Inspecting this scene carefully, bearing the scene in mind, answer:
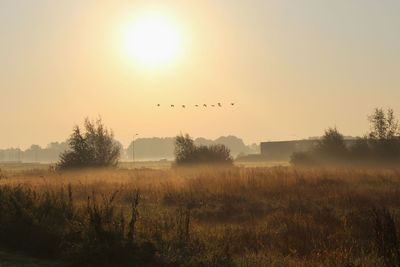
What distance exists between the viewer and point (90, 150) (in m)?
51.7

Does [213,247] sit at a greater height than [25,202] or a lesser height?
lesser

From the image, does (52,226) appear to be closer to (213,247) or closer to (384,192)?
(213,247)

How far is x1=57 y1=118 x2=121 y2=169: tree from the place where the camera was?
51188 millimetres

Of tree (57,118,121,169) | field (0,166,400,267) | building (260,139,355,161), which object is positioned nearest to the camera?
field (0,166,400,267)

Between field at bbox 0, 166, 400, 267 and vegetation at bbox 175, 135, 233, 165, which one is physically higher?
vegetation at bbox 175, 135, 233, 165

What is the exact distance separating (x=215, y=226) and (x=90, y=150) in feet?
123

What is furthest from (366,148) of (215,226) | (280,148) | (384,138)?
(280,148)

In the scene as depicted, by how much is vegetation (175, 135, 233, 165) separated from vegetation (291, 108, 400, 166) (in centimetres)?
1145

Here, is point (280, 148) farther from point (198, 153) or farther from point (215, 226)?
point (215, 226)

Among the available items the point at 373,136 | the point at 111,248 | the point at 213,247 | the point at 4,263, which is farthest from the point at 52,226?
the point at 373,136

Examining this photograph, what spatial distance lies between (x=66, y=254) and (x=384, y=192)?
16.0 meters

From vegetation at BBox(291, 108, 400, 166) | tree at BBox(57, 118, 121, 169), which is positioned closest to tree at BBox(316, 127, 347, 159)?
vegetation at BBox(291, 108, 400, 166)

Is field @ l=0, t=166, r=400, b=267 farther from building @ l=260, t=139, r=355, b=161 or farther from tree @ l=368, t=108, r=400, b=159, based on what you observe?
building @ l=260, t=139, r=355, b=161

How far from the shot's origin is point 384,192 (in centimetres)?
2197
